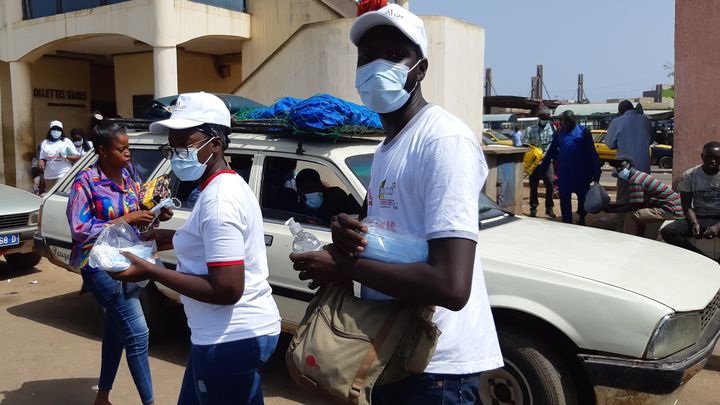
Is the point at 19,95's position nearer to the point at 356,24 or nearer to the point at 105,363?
the point at 105,363

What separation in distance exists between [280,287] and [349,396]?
2.63 metres

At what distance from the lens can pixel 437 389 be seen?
5.17 ft

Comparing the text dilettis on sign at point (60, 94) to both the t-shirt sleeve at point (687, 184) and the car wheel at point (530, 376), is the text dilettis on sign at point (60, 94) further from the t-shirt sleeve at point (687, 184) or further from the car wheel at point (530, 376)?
the car wheel at point (530, 376)

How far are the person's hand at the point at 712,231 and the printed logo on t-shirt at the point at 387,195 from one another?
533cm

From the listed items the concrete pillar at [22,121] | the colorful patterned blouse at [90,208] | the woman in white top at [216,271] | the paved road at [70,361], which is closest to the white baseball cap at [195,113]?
the woman in white top at [216,271]

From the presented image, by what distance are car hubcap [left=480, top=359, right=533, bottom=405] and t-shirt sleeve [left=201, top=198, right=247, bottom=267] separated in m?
1.63

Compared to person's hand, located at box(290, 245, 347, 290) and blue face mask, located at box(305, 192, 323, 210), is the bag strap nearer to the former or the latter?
Result: person's hand, located at box(290, 245, 347, 290)

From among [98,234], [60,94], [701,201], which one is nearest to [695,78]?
[701,201]

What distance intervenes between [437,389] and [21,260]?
7683mm

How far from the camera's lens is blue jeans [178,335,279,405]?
226 centimetres

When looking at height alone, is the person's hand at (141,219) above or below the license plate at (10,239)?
above

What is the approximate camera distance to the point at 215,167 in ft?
7.91

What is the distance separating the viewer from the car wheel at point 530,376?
3131 millimetres

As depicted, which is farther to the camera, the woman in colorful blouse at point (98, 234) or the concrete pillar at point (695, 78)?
the concrete pillar at point (695, 78)
